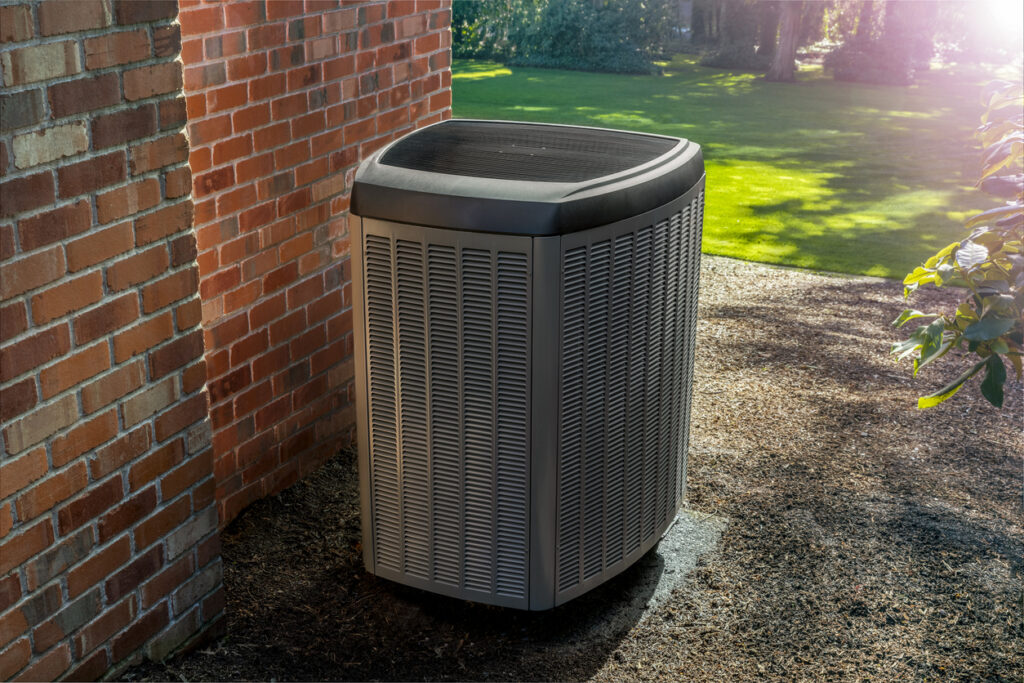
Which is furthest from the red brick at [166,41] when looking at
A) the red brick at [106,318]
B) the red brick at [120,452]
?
the red brick at [120,452]

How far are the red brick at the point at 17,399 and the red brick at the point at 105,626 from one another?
0.54 m

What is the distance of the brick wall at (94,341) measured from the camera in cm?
230

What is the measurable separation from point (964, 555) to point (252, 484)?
2.80 m

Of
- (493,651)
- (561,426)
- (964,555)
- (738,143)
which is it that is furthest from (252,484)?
(738,143)

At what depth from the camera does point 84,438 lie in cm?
256

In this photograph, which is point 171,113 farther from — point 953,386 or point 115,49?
point 953,386

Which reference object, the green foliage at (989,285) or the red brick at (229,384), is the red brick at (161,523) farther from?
the green foliage at (989,285)

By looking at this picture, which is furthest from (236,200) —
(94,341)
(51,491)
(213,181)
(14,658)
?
(14,658)

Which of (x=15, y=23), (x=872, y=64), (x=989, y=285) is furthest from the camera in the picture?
(x=872, y=64)

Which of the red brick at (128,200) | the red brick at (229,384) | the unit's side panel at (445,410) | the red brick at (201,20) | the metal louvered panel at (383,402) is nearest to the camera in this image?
the red brick at (128,200)

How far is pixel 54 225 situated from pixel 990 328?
251cm

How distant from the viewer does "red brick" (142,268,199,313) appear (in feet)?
8.89

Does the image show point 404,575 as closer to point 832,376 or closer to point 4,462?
point 4,462

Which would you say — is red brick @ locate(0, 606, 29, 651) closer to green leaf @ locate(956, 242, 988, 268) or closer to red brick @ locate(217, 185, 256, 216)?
red brick @ locate(217, 185, 256, 216)
